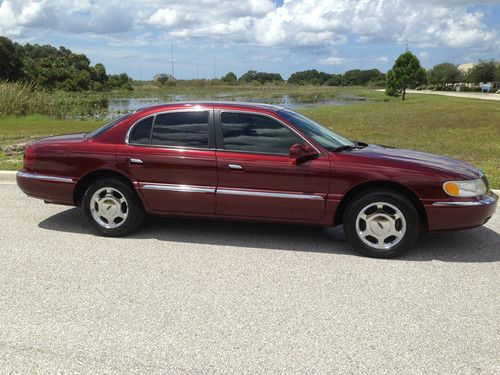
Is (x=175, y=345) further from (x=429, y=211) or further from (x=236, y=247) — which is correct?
(x=429, y=211)

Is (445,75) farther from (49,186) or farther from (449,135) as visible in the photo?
(49,186)

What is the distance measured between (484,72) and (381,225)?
3272 inches

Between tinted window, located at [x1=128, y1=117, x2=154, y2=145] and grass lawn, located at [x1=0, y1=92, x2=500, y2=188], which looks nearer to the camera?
tinted window, located at [x1=128, y1=117, x2=154, y2=145]

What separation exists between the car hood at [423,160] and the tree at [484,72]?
8169cm

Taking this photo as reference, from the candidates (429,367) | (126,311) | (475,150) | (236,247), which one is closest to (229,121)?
(236,247)

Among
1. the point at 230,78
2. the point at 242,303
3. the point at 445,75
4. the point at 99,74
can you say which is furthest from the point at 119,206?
the point at 230,78

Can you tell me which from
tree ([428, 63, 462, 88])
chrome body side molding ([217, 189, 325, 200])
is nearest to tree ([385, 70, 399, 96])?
tree ([428, 63, 462, 88])

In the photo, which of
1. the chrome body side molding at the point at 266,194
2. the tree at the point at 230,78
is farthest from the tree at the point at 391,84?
the tree at the point at 230,78

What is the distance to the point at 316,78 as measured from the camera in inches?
5640

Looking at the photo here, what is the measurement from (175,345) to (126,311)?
658 mm

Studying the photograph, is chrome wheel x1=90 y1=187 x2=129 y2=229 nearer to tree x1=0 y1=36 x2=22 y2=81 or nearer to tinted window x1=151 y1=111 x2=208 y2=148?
tinted window x1=151 y1=111 x2=208 y2=148

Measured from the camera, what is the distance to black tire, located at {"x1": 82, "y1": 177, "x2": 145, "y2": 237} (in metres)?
5.55

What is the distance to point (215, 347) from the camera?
3287 mm

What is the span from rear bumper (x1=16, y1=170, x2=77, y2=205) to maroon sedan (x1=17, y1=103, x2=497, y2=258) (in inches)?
0.5
